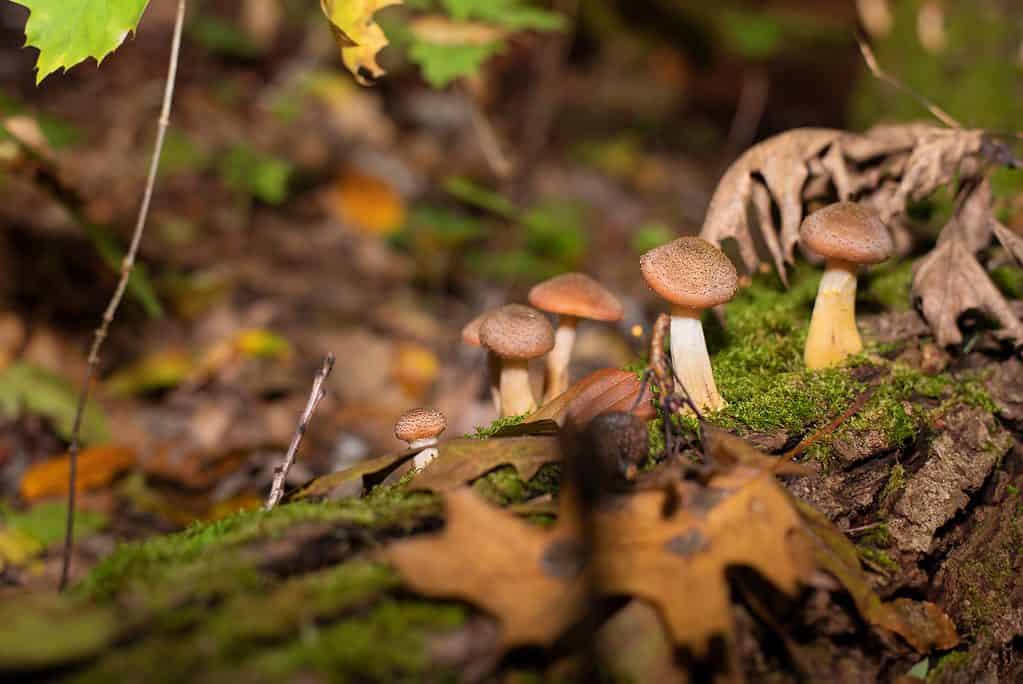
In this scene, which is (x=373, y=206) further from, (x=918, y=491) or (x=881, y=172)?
(x=918, y=491)

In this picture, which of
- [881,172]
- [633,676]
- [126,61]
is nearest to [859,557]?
[633,676]

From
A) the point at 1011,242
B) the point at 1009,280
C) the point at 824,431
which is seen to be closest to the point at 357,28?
the point at 824,431

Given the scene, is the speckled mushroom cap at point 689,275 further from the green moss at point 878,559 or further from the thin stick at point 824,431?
the green moss at point 878,559

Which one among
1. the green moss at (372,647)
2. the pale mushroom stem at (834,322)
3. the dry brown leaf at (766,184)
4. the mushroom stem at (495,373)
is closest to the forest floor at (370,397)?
the green moss at (372,647)

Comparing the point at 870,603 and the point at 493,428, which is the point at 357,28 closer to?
the point at 493,428

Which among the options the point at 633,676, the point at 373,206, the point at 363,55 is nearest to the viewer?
the point at 633,676

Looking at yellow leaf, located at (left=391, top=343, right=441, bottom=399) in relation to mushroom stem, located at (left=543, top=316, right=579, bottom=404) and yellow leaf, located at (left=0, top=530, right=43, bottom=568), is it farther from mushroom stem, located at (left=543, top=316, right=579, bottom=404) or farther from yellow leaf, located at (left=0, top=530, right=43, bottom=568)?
yellow leaf, located at (left=0, top=530, right=43, bottom=568)
